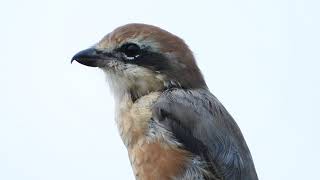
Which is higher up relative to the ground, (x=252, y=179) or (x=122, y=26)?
(x=122, y=26)

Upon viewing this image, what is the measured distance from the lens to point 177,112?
7.84 m

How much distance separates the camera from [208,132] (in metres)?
7.66

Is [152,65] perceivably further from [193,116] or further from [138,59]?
[193,116]

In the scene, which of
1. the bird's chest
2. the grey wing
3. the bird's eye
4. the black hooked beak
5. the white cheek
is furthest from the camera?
the black hooked beak

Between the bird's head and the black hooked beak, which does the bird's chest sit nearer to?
the bird's head

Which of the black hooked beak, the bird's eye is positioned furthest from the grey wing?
the black hooked beak

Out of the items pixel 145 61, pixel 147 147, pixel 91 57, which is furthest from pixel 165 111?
pixel 91 57

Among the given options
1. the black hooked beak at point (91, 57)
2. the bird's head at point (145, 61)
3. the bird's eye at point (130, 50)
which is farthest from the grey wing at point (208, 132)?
the black hooked beak at point (91, 57)

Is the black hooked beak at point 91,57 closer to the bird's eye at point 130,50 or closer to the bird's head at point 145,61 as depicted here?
the bird's head at point 145,61

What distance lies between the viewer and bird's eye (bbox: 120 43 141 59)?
8.27 m

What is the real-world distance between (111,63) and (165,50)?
0.51 meters

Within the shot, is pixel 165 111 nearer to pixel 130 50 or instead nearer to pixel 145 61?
pixel 145 61

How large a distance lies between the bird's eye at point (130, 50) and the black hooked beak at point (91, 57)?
179mm

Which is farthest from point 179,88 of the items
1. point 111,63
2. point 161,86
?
point 111,63
